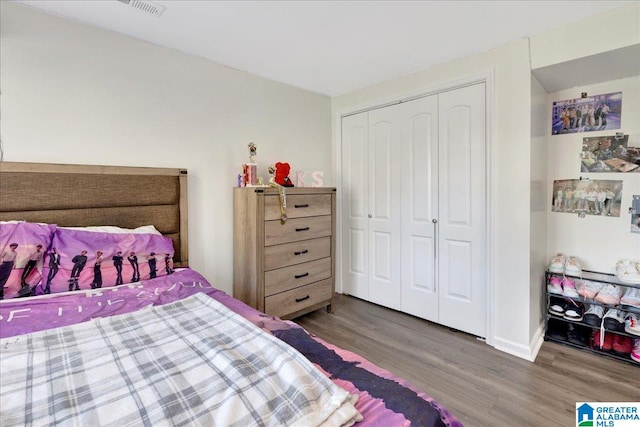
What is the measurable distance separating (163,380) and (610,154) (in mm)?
3167

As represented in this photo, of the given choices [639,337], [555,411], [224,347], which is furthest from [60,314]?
[639,337]

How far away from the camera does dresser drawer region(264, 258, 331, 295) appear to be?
2479 mm

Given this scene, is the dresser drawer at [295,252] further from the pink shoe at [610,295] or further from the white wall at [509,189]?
the pink shoe at [610,295]

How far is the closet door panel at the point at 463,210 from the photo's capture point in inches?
95.4

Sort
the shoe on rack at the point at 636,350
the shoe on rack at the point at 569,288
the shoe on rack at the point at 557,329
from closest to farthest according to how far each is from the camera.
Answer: the shoe on rack at the point at 636,350 → the shoe on rack at the point at 569,288 → the shoe on rack at the point at 557,329

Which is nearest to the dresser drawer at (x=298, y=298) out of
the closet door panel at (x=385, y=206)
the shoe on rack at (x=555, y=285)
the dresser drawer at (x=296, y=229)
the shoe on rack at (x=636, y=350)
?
the dresser drawer at (x=296, y=229)

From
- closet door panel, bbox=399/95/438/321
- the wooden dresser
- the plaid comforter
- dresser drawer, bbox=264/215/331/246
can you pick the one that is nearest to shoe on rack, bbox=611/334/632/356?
closet door panel, bbox=399/95/438/321

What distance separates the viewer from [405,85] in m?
2.84

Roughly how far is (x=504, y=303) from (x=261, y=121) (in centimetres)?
253

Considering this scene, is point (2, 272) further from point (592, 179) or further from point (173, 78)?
point (592, 179)

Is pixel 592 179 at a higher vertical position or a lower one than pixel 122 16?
lower

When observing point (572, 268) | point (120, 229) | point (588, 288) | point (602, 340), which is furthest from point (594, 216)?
point (120, 229)

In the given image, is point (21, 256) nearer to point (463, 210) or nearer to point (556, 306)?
point (463, 210)

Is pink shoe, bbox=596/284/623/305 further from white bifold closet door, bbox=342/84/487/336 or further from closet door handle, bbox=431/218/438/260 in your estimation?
closet door handle, bbox=431/218/438/260
